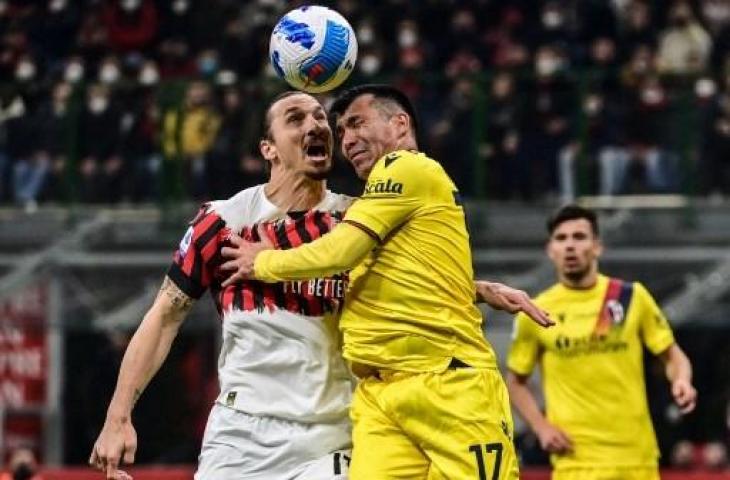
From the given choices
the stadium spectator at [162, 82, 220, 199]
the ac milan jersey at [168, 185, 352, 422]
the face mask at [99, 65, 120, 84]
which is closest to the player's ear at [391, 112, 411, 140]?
the ac milan jersey at [168, 185, 352, 422]

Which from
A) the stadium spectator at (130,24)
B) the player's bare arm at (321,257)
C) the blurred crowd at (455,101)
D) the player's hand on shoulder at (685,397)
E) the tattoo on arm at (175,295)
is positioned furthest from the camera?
the stadium spectator at (130,24)

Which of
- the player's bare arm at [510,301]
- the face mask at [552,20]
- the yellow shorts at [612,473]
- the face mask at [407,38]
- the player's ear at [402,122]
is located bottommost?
the yellow shorts at [612,473]

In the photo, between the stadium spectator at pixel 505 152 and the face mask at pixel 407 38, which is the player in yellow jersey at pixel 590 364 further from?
the face mask at pixel 407 38

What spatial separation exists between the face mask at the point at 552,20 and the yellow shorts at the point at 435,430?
13207 mm

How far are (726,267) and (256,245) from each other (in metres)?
9.57

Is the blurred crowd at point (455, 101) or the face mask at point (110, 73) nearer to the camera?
the blurred crowd at point (455, 101)

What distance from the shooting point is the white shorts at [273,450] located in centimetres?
672

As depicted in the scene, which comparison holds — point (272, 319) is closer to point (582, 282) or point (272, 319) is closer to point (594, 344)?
point (594, 344)

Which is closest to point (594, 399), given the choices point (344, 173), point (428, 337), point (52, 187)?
point (428, 337)

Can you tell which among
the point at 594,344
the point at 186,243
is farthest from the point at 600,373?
the point at 186,243

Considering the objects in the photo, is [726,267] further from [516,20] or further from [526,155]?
[516,20]

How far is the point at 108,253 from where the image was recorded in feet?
56.3

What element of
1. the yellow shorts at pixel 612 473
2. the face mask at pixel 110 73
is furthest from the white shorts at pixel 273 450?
the face mask at pixel 110 73

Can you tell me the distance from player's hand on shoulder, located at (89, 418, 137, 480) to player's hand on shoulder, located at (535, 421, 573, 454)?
10.5ft
